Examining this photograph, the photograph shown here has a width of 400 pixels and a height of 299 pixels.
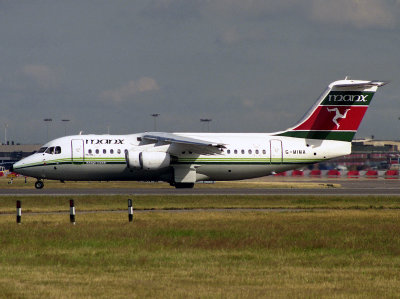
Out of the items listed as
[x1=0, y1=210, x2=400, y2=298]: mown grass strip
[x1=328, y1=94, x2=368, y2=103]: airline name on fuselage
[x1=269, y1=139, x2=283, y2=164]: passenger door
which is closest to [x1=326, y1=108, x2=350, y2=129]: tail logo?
[x1=328, y1=94, x2=368, y2=103]: airline name on fuselage

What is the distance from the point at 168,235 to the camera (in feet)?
82.1

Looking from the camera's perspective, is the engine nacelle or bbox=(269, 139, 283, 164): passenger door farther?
bbox=(269, 139, 283, 164): passenger door

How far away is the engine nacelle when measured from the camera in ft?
172

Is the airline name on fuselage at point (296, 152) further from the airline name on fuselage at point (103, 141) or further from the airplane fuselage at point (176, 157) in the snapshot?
the airline name on fuselage at point (103, 141)

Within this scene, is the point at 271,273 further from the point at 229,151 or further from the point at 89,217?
the point at 229,151

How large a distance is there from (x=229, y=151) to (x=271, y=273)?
3683 cm

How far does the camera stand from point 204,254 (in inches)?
825

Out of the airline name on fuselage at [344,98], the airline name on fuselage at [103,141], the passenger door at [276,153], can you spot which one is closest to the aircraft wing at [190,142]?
the airline name on fuselage at [103,141]

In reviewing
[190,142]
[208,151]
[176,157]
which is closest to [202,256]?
[190,142]

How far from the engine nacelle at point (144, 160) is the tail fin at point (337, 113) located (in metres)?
9.80

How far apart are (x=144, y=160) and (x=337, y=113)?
15546 millimetres

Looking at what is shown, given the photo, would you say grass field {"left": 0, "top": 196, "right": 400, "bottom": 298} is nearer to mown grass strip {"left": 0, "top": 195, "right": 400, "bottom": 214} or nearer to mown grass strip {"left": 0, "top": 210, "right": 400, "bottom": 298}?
mown grass strip {"left": 0, "top": 210, "right": 400, "bottom": 298}

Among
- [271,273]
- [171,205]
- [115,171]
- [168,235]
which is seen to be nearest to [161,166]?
[115,171]

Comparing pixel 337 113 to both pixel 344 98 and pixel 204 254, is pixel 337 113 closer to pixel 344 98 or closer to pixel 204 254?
pixel 344 98
